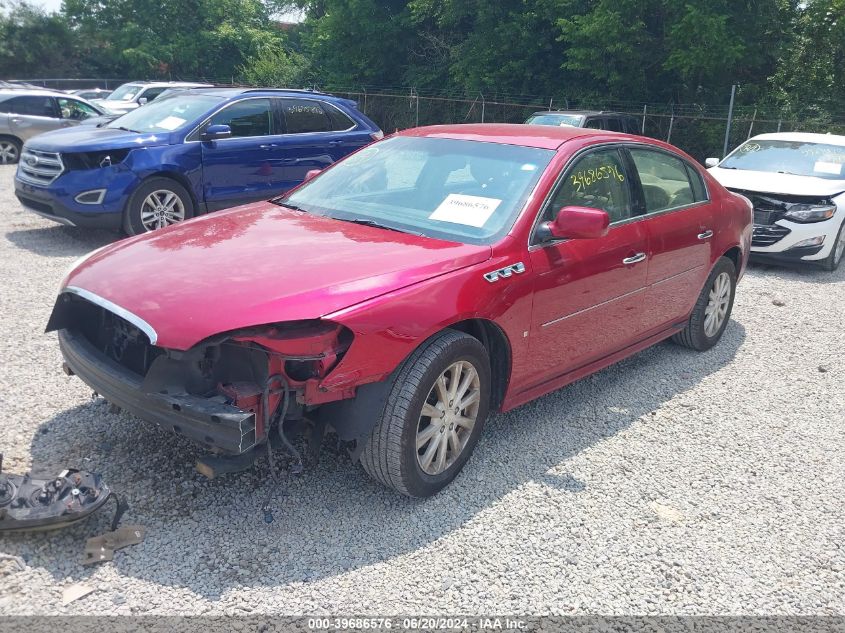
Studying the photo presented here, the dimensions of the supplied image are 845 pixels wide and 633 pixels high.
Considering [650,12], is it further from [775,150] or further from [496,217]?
[496,217]

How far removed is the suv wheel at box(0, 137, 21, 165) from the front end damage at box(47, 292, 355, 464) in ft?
45.0

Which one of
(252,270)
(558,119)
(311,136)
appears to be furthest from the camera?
(558,119)

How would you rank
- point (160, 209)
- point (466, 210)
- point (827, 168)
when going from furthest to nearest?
1. point (827, 168)
2. point (160, 209)
3. point (466, 210)

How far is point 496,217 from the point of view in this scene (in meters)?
3.89

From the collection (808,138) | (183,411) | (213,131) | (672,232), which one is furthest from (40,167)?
(808,138)

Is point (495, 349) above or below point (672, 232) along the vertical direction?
below

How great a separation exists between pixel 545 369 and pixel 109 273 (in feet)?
7.55

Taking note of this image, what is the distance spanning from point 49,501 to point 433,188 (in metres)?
2.48

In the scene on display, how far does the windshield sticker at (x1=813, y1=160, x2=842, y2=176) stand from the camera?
30.0 ft

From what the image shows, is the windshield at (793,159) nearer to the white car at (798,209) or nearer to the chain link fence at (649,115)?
the white car at (798,209)

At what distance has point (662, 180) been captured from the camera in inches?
200

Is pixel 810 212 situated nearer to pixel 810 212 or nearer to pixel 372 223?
pixel 810 212

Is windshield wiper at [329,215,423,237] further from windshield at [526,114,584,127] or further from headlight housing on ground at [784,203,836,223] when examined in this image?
windshield at [526,114,584,127]

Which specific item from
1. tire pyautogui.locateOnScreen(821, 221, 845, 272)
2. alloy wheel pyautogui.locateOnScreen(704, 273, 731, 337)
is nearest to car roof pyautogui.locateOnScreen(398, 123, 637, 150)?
alloy wheel pyautogui.locateOnScreen(704, 273, 731, 337)
